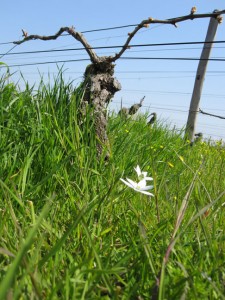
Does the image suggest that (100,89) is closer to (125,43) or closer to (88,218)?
(125,43)

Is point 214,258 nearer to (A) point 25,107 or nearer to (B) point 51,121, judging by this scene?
(B) point 51,121

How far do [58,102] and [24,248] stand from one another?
244cm

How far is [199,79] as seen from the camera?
7980 mm

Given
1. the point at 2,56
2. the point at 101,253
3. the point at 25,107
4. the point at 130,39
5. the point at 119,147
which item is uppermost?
the point at 130,39

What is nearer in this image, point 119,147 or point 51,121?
point 51,121

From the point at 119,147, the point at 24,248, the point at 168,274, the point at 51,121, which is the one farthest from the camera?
the point at 119,147

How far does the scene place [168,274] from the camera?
1.27m

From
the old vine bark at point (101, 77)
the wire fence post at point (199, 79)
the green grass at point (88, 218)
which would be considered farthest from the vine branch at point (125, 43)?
the wire fence post at point (199, 79)

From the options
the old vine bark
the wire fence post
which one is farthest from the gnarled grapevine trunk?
the wire fence post

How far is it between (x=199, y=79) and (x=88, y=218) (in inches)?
260

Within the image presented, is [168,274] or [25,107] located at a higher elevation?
[25,107]

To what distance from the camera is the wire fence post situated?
7.78 meters

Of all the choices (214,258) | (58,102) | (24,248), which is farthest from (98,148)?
(24,248)

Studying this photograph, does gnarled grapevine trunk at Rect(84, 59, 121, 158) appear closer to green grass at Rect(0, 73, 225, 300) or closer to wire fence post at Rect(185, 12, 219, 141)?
green grass at Rect(0, 73, 225, 300)
